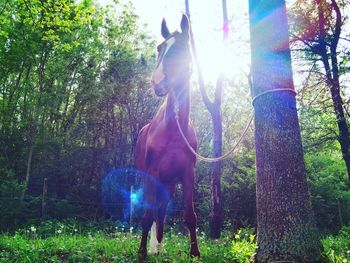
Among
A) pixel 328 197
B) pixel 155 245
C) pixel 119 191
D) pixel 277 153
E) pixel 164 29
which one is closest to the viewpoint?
pixel 277 153

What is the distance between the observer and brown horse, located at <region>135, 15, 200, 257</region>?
4762mm

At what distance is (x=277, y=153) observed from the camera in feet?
11.2

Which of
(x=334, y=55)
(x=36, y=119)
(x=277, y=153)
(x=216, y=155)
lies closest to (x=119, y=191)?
(x=36, y=119)

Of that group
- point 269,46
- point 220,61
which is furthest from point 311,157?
point 269,46

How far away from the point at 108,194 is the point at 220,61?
772 centimetres

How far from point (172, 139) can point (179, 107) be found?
0.46 metres

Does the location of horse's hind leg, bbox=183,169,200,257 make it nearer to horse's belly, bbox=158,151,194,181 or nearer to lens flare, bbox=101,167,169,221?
horse's belly, bbox=158,151,194,181

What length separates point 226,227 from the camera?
12875 mm

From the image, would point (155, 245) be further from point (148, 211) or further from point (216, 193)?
point (216, 193)

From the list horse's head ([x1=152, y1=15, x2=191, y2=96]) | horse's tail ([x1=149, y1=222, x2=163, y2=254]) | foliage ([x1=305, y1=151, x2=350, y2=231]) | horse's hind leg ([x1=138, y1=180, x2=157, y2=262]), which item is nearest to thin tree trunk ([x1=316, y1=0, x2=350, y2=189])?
foliage ([x1=305, y1=151, x2=350, y2=231])

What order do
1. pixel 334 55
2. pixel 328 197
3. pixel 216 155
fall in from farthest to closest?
1. pixel 328 197
2. pixel 334 55
3. pixel 216 155

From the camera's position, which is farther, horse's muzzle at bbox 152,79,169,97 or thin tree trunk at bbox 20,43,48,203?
thin tree trunk at bbox 20,43,48,203

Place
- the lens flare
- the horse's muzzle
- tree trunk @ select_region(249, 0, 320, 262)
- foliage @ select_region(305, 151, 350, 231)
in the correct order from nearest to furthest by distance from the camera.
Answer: tree trunk @ select_region(249, 0, 320, 262), the horse's muzzle, foliage @ select_region(305, 151, 350, 231), the lens flare

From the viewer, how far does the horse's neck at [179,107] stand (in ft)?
16.2
